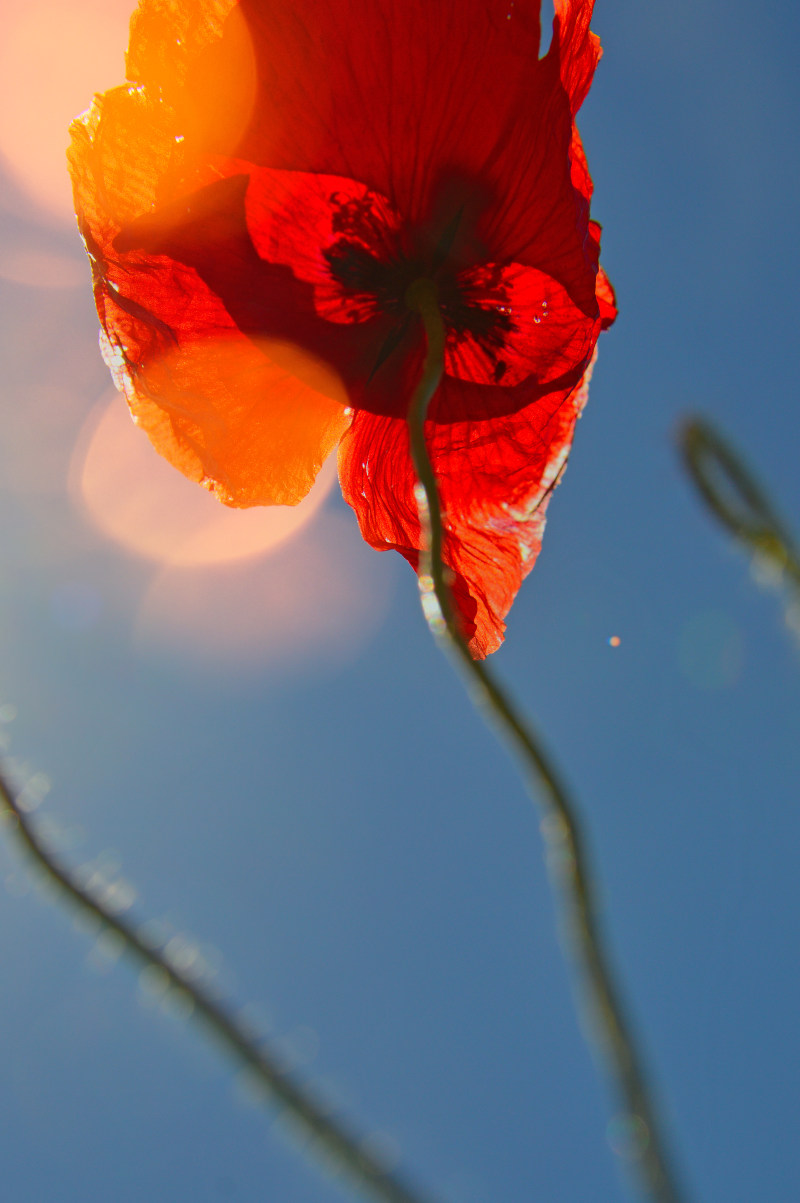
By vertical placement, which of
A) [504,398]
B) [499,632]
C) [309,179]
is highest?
[309,179]

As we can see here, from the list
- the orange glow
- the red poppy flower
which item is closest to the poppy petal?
the red poppy flower

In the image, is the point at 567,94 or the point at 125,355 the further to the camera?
the point at 125,355

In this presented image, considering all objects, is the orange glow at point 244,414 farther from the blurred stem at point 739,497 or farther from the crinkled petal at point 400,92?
the blurred stem at point 739,497

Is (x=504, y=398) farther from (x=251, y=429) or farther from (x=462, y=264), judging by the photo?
(x=251, y=429)

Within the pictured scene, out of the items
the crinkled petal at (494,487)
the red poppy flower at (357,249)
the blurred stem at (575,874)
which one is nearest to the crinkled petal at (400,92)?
the red poppy flower at (357,249)

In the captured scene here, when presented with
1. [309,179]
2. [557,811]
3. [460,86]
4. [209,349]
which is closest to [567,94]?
[460,86]

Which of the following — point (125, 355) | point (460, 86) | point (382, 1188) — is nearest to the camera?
point (382, 1188)

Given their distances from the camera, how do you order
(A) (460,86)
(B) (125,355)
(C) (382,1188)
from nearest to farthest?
(C) (382,1188)
(A) (460,86)
(B) (125,355)
